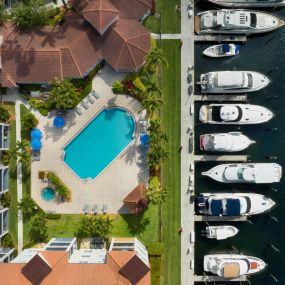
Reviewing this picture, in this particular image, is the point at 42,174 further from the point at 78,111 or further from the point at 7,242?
the point at 7,242

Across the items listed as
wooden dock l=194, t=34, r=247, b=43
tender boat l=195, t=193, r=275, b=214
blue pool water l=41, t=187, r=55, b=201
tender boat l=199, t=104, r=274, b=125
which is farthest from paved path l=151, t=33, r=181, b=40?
blue pool water l=41, t=187, r=55, b=201

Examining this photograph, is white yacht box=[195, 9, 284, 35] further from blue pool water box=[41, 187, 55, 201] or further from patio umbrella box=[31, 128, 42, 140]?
blue pool water box=[41, 187, 55, 201]

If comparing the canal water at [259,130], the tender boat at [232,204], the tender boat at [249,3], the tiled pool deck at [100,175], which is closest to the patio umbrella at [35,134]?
the tiled pool deck at [100,175]

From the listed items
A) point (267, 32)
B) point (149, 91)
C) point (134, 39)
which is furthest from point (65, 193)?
point (267, 32)

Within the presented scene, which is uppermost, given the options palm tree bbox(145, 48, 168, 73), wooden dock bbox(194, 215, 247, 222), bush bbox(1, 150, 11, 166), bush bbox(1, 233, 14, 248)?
palm tree bbox(145, 48, 168, 73)

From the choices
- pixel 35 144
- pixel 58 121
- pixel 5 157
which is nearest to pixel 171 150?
pixel 58 121

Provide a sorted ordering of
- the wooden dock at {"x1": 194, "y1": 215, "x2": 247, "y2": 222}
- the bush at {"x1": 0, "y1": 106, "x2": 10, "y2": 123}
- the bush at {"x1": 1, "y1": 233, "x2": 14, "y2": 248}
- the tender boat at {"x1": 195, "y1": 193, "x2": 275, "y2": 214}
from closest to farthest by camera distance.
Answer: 1. the tender boat at {"x1": 195, "y1": 193, "x2": 275, "y2": 214}
2. the bush at {"x1": 0, "y1": 106, "x2": 10, "y2": 123}
3. the bush at {"x1": 1, "y1": 233, "x2": 14, "y2": 248}
4. the wooden dock at {"x1": 194, "y1": 215, "x2": 247, "y2": 222}
